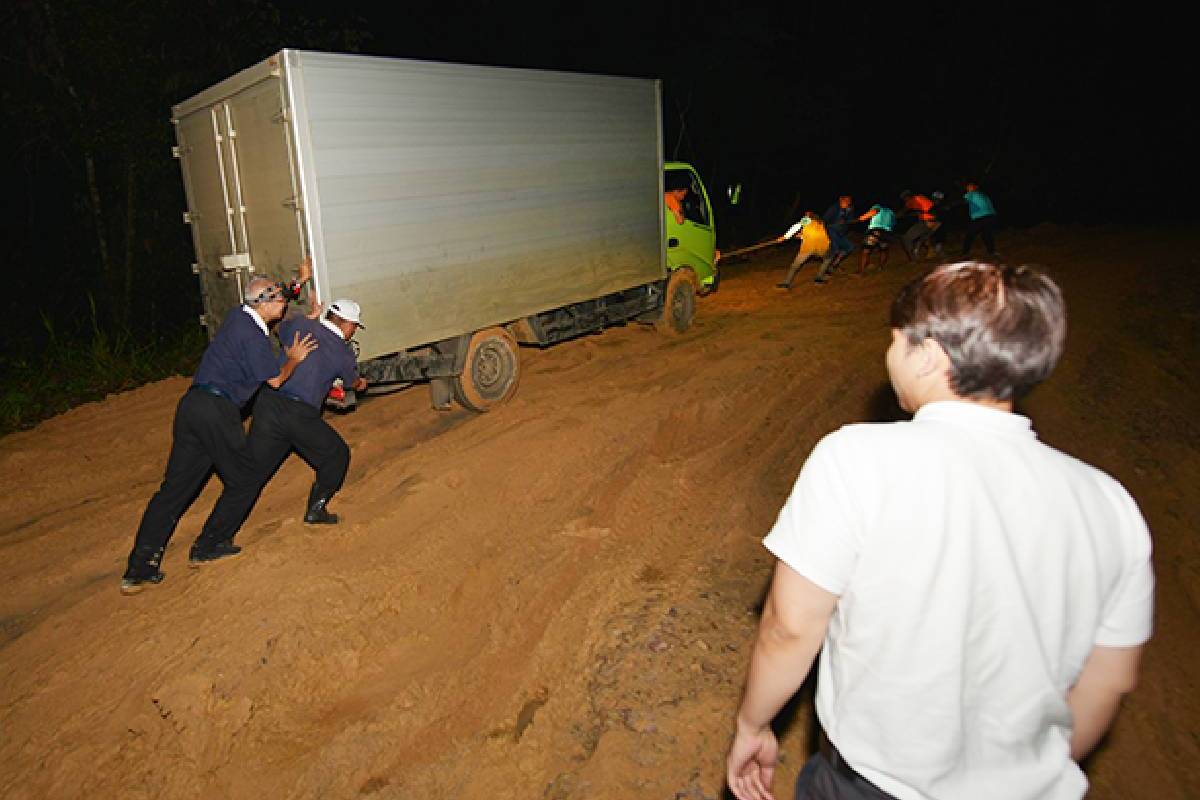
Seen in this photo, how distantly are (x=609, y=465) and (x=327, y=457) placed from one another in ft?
7.70

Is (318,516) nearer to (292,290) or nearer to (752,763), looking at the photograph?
(292,290)

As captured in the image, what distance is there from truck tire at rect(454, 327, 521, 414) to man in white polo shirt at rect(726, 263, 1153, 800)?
19.3ft

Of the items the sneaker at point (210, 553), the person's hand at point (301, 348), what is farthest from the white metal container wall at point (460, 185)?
the sneaker at point (210, 553)

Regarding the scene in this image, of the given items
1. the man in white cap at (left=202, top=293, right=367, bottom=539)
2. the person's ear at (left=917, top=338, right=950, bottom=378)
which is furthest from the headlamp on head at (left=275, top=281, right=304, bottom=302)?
the person's ear at (left=917, top=338, right=950, bottom=378)

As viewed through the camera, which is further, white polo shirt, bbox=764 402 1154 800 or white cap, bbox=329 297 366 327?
white cap, bbox=329 297 366 327

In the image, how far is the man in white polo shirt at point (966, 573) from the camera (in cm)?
146

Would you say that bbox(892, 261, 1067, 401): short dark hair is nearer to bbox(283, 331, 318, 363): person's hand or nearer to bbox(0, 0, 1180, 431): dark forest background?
bbox(283, 331, 318, 363): person's hand

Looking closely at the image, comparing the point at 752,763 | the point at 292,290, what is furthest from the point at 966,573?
the point at 292,290

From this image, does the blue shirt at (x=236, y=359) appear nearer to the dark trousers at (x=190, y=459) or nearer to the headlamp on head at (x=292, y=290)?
the dark trousers at (x=190, y=459)

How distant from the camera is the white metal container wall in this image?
5.73 meters

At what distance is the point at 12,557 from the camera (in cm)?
536

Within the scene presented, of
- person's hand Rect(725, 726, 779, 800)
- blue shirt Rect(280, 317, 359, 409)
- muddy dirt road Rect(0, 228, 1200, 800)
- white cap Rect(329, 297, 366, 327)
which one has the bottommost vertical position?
muddy dirt road Rect(0, 228, 1200, 800)

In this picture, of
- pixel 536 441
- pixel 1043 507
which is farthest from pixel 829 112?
pixel 1043 507

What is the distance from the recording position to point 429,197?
6391 mm
